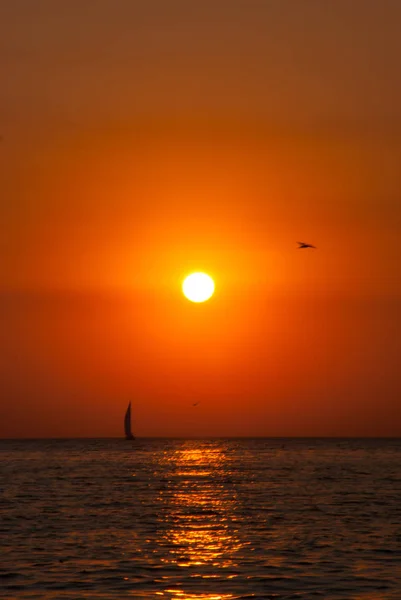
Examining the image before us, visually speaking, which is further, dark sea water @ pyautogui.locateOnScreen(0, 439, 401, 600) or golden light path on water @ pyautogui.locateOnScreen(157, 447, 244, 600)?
golden light path on water @ pyautogui.locateOnScreen(157, 447, 244, 600)

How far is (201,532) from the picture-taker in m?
60.6

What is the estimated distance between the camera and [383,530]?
60.8 meters

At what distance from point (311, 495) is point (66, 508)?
79.6 ft

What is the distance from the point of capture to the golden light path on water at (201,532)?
1780 inches

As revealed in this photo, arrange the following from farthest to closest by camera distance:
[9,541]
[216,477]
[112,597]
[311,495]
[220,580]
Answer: [216,477] → [311,495] → [9,541] → [220,580] → [112,597]

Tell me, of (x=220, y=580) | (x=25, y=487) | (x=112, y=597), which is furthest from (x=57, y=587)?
(x=25, y=487)

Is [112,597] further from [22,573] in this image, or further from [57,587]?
[22,573]

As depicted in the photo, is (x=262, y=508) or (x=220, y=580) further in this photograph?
(x=262, y=508)

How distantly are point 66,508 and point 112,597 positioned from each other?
38.0 m

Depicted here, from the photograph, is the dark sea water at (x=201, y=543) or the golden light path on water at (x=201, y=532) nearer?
the dark sea water at (x=201, y=543)

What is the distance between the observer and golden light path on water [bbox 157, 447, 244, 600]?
45219 millimetres

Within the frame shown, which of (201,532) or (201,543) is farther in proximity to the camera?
(201,532)

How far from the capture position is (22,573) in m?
44.5

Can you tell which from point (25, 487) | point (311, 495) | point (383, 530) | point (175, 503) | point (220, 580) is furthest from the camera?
point (25, 487)
